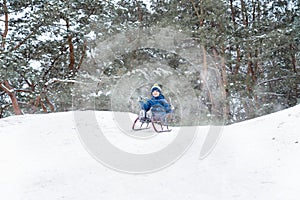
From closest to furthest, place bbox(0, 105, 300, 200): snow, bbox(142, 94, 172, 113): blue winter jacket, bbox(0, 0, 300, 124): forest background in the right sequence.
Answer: bbox(0, 105, 300, 200): snow < bbox(142, 94, 172, 113): blue winter jacket < bbox(0, 0, 300, 124): forest background

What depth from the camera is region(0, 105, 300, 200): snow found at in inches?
148

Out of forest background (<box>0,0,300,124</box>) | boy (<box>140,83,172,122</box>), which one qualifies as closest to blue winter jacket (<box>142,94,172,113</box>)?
boy (<box>140,83,172,122</box>)

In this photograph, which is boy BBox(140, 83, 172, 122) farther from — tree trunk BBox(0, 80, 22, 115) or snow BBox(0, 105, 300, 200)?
tree trunk BBox(0, 80, 22, 115)

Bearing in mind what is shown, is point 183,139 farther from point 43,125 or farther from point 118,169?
point 43,125

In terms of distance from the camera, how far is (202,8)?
51.4 feet

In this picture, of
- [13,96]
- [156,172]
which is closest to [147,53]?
[13,96]

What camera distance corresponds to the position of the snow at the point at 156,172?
376 centimetres

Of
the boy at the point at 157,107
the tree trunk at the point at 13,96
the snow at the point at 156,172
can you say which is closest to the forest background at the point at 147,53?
the tree trunk at the point at 13,96

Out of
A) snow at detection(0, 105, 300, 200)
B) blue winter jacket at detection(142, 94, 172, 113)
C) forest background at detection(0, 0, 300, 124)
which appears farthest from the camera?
forest background at detection(0, 0, 300, 124)

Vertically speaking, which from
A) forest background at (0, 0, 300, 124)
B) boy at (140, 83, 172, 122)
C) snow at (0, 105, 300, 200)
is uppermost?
forest background at (0, 0, 300, 124)

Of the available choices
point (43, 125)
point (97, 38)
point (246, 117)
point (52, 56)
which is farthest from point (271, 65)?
point (43, 125)

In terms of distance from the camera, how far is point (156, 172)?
448 cm

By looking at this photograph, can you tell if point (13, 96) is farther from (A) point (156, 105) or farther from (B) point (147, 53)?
(A) point (156, 105)

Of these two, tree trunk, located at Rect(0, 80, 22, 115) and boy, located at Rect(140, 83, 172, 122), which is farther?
tree trunk, located at Rect(0, 80, 22, 115)
